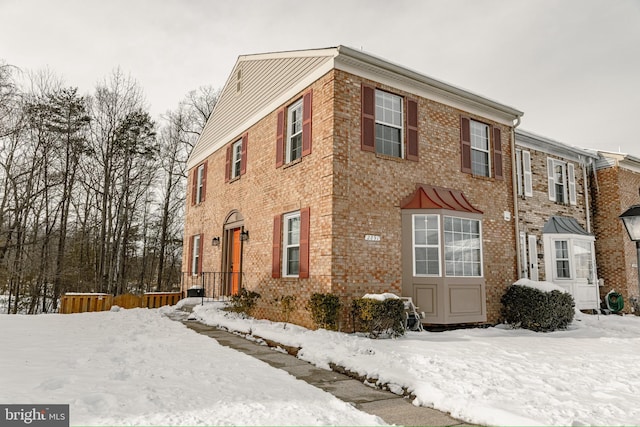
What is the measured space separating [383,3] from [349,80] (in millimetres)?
1835

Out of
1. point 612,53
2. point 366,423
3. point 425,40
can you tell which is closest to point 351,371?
point 366,423

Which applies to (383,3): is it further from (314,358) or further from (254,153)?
(314,358)

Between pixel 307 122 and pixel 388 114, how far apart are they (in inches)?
78.4

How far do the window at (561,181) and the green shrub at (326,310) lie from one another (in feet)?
33.9

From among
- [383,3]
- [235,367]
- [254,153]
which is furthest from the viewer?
[254,153]

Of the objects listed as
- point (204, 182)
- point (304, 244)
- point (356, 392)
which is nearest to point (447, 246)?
point (304, 244)

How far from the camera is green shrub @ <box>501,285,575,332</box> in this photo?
9.91 m

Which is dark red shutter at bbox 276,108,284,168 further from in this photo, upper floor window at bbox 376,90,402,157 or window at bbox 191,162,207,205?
window at bbox 191,162,207,205

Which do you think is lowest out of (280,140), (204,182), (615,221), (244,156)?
(615,221)

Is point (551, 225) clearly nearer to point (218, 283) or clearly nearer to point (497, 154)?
point (497, 154)

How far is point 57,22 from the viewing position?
931 centimetres

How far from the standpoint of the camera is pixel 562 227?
1391 centimetres

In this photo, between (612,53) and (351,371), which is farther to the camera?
(612,53)

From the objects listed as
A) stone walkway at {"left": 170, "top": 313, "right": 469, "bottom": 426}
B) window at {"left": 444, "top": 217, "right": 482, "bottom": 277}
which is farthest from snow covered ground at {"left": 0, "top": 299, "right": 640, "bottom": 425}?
window at {"left": 444, "top": 217, "right": 482, "bottom": 277}
